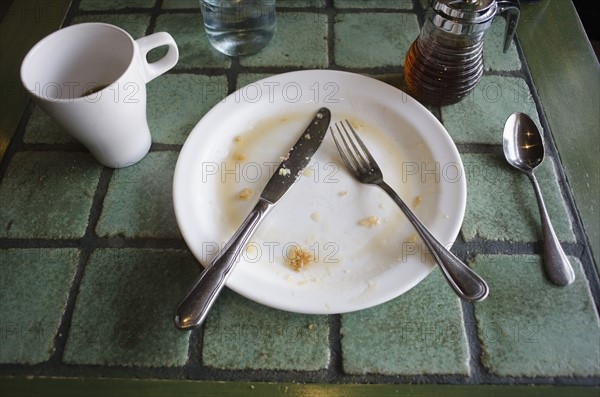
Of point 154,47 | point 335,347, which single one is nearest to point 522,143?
point 335,347

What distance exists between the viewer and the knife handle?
1.48ft

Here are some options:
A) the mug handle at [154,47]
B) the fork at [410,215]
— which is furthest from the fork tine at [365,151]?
the mug handle at [154,47]

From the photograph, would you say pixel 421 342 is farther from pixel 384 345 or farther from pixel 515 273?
pixel 515 273

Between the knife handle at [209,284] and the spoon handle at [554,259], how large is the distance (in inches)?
13.5

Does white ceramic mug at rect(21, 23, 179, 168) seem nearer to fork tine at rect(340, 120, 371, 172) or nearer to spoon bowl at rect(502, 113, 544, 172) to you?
fork tine at rect(340, 120, 371, 172)

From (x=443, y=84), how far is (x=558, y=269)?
0.29 m

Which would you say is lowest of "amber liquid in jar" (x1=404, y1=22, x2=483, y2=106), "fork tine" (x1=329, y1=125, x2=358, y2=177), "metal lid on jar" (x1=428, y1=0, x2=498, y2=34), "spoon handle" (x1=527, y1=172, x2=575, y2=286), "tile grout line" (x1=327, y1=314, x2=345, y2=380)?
"tile grout line" (x1=327, y1=314, x2=345, y2=380)

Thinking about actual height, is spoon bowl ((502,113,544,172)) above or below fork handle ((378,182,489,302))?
above

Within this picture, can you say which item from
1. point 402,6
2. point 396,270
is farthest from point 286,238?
point 402,6

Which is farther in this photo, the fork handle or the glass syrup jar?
the glass syrup jar

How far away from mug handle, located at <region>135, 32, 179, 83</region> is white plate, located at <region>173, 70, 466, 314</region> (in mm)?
84

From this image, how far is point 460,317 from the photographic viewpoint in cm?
51

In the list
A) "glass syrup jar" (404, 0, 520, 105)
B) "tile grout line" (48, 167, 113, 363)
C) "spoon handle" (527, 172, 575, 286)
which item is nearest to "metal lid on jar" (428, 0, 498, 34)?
"glass syrup jar" (404, 0, 520, 105)

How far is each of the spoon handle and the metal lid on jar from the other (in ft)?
0.81
